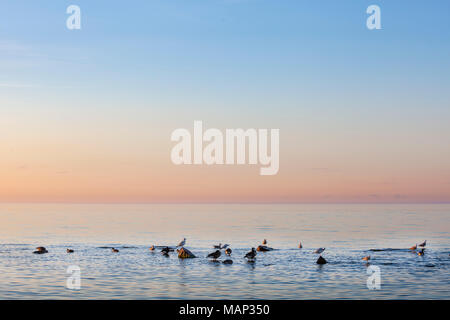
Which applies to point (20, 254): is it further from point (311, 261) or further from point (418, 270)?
point (418, 270)

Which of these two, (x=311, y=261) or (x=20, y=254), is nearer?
(x=311, y=261)

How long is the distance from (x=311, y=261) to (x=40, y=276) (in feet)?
85.8

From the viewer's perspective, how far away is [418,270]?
44875 millimetres

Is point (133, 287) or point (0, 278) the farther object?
point (0, 278)
